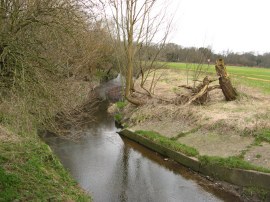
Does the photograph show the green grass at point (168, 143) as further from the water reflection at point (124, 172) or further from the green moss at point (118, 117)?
the green moss at point (118, 117)

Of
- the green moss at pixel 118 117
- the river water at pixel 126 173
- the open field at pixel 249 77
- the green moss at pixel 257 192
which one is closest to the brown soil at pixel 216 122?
the green moss at pixel 118 117

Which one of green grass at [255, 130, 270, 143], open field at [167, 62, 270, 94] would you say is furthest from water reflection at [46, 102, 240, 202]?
open field at [167, 62, 270, 94]

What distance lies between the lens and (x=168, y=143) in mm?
15016

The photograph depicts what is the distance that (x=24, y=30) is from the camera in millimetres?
7820

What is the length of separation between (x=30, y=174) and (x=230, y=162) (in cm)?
719

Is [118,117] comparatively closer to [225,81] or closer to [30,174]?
[225,81]

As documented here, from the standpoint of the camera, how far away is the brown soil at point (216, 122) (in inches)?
519

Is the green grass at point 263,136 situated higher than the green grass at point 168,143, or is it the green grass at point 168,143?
the green grass at point 263,136

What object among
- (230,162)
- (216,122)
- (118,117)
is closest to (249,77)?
(118,117)

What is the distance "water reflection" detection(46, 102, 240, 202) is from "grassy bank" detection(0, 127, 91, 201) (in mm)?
1241

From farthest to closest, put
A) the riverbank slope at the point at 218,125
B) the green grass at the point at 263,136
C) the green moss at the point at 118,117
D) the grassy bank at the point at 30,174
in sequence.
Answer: the green moss at the point at 118,117, the green grass at the point at 263,136, the riverbank slope at the point at 218,125, the grassy bank at the point at 30,174

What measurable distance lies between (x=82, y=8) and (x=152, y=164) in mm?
7949

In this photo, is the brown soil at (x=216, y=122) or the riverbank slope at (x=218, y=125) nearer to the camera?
the riverbank slope at (x=218, y=125)

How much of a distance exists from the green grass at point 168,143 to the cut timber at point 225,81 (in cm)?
478
